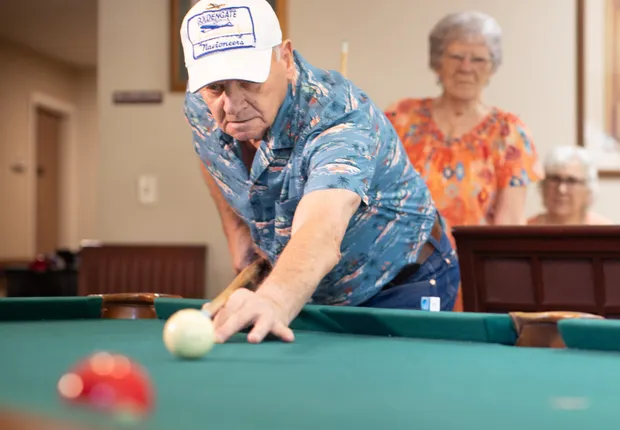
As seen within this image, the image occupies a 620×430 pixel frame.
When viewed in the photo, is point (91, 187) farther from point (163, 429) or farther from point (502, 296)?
point (163, 429)

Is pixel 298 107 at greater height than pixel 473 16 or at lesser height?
lesser

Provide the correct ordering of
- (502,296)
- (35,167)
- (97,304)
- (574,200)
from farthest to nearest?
(35,167), (574,200), (502,296), (97,304)

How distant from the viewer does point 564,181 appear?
13.5 ft

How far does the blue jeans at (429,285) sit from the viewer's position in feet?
7.55

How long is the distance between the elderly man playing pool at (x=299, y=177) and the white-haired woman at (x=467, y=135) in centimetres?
147

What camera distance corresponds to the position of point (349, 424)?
84cm

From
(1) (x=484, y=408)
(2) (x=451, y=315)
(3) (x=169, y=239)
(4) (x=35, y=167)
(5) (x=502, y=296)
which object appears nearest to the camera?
(1) (x=484, y=408)

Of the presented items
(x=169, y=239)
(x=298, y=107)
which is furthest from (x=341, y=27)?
(x=298, y=107)

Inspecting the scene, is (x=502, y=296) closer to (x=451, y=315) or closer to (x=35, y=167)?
(x=451, y=315)

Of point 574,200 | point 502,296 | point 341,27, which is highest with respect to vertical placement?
point 341,27

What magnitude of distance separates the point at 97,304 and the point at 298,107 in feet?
2.17

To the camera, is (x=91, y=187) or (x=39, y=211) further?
(x=91, y=187)

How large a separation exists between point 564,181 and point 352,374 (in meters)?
3.19

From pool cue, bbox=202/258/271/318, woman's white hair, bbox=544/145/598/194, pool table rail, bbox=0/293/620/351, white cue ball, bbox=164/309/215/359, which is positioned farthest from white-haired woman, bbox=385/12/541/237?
white cue ball, bbox=164/309/215/359
